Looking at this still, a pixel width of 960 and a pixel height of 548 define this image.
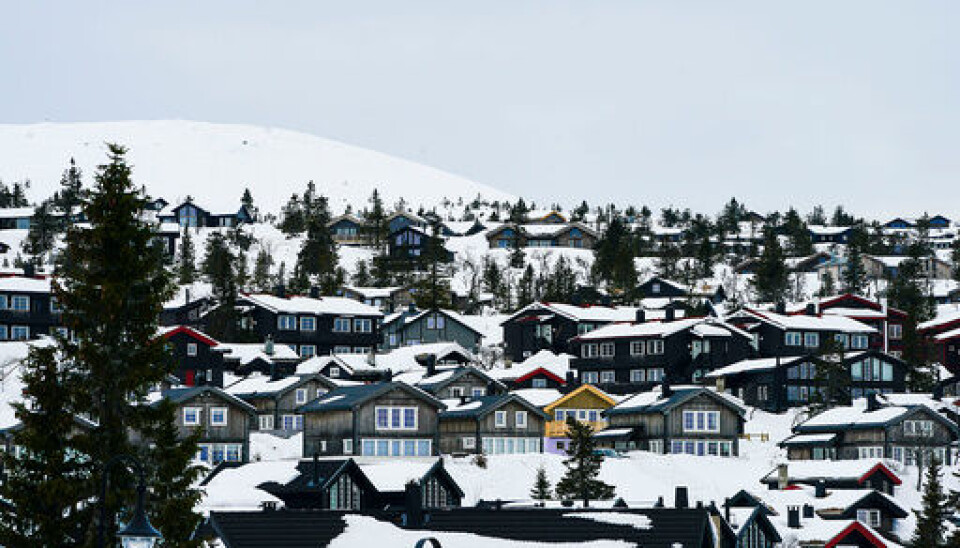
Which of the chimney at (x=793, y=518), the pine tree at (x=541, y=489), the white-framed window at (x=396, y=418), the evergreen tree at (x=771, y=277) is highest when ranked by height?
the evergreen tree at (x=771, y=277)

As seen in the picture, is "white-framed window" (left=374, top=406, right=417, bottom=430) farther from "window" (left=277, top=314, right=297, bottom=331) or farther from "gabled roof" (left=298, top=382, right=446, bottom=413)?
"window" (left=277, top=314, right=297, bottom=331)

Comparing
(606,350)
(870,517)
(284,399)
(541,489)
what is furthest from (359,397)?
(606,350)

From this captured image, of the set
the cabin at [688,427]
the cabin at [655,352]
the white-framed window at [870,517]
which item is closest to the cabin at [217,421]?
the cabin at [688,427]

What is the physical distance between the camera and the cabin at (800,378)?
11025 cm

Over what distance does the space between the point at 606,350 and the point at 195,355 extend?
2703cm

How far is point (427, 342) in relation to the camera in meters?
133

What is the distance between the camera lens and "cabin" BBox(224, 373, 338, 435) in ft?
326

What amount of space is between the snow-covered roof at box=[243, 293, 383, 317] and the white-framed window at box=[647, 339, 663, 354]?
2401cm

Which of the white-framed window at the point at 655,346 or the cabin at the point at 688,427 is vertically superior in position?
the white-framed window at the point at 655,346

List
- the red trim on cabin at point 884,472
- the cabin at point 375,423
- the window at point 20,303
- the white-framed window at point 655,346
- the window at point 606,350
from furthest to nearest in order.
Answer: the window at point 20,303 < the window at point 606,350 < the white-framed window at point 655,346 < the cabin at point 375,423 < the red trim on cabin at point 884,472

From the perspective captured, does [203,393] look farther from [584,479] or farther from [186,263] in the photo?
[186,263]

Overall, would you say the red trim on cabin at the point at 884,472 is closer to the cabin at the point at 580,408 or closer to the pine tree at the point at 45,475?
the cabin at the point at 580,408

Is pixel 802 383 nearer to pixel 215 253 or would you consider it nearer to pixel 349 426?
pixel 349 426

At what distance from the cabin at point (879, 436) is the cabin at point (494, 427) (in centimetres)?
1374
